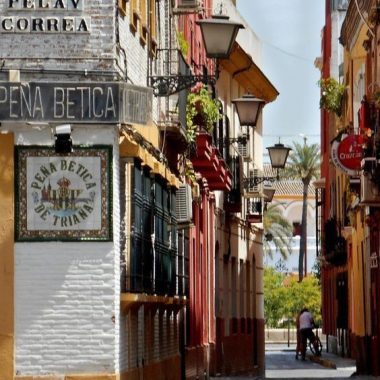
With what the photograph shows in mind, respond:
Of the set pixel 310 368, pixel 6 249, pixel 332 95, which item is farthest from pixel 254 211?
pixel 6 249

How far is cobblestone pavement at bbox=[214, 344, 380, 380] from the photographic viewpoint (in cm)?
4081

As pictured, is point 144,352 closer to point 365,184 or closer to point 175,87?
point 175,87

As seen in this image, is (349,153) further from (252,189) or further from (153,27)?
(153,27)

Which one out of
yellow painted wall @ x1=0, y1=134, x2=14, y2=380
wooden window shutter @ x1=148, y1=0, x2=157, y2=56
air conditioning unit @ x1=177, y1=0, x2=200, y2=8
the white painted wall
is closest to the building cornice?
air conditioning unit @ x1=177, y1=0, x2=200, y2=8

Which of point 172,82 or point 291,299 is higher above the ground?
point 291,299

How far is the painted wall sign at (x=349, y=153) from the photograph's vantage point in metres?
38.3

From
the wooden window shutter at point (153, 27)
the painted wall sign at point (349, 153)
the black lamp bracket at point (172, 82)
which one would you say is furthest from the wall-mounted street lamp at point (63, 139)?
the painted wall sign at point (349, 153)

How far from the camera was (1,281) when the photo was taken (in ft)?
72.0

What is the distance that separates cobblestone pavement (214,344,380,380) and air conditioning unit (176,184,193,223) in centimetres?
844

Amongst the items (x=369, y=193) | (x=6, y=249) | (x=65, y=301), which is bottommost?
(x=65, y=301)

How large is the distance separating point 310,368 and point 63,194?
26.9m

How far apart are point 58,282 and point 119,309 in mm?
911

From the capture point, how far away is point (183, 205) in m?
30.6

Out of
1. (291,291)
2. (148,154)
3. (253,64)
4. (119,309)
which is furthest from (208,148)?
(291,291)
